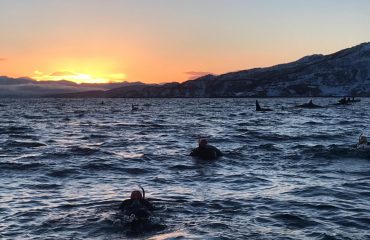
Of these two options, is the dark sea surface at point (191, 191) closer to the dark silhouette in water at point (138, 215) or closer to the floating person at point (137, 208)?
the dark silhouette in water at point (138, 215)

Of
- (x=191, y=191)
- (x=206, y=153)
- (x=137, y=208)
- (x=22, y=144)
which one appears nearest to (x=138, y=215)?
(x=137, y=208)

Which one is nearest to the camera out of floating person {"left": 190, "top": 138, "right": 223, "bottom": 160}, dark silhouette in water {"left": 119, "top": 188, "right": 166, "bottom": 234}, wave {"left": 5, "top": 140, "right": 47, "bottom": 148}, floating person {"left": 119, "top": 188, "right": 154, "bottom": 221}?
dark silhouette in water {"left": 119, "top": 188, "right": 166, "bottom": 234}

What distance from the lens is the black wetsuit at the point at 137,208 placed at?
13656 millimetres

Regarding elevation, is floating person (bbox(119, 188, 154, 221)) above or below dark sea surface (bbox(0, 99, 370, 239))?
above

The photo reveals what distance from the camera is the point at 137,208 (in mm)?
13852

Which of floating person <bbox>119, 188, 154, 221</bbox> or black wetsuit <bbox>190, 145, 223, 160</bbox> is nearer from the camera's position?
floating person <bbox>119, 188, 154, 221</bbox>

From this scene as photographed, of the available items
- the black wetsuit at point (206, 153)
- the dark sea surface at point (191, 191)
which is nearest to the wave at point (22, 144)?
the dark sea surface at point (191, 191)

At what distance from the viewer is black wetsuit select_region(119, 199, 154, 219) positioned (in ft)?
44.8

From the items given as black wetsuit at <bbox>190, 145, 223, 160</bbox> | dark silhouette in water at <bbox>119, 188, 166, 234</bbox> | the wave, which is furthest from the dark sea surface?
the wave

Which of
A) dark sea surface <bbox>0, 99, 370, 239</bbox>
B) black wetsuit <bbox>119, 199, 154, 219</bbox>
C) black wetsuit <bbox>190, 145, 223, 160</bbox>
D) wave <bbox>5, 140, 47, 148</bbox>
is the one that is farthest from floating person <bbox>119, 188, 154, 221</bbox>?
wave <bbox>5, 140, 47, 148</bbox>

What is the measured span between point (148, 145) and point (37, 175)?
46.2ft

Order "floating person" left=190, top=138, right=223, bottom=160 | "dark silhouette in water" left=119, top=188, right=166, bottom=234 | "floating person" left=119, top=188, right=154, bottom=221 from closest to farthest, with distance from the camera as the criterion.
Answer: "dark silhouette in water" left=119, top=188, right=166, bottom=234 → "floating person" left=119, top=188, right=154, bottom=221 → "floating person" left=190, top=138, right=223, bottom=160

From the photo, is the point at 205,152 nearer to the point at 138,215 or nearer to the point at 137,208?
the point at 137,208

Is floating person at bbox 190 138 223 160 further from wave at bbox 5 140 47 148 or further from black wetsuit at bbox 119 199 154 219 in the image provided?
wave at bbox 5 140 47 148
